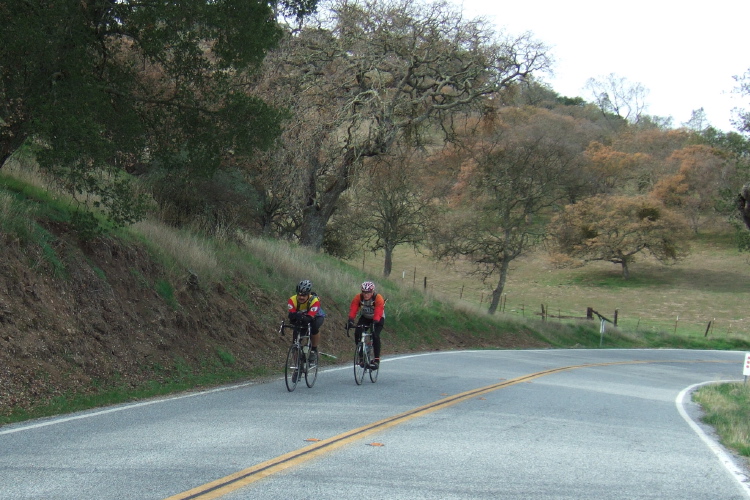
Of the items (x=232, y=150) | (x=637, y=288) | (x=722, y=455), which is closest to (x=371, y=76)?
(x=232, y=150)

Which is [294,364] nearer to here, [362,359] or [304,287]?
[304,287]

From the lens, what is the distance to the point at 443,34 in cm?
2694

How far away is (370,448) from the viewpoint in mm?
7484

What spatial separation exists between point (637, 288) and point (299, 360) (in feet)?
195

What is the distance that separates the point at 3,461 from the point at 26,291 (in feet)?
18.2

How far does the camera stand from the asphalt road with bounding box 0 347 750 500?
19.3ft

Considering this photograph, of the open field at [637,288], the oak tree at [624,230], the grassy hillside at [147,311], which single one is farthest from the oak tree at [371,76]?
the oak tree at [624,230]

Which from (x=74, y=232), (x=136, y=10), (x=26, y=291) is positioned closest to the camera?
(x=26, y=291)

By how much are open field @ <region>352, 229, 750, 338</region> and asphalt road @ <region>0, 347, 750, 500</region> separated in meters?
38.8

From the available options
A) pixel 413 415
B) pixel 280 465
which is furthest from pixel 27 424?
pixel 413 415

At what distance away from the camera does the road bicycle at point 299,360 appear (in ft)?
38.3

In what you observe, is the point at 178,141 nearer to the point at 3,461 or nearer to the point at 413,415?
the point at 413,415

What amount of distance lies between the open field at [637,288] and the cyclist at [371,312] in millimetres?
36581

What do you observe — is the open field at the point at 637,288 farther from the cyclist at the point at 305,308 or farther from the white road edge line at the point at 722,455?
the cyclist at the point at 305,308
